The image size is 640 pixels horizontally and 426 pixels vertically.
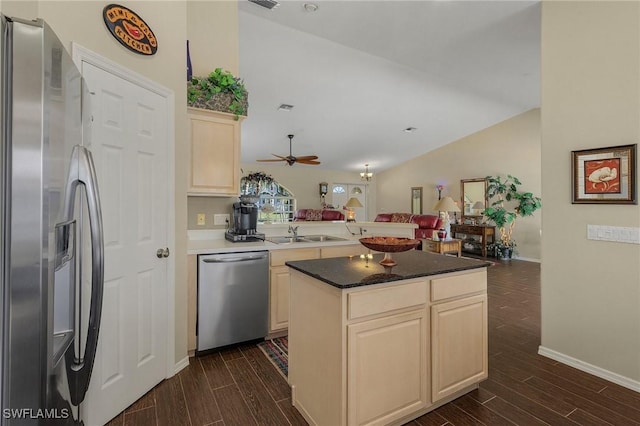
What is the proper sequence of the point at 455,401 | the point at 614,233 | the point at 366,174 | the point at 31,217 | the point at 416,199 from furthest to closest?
the point at 366,174 < the point at 416,199 < the point at 614,233 < the point at 455,401 < the point at 31,217

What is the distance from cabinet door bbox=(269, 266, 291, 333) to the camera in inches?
114

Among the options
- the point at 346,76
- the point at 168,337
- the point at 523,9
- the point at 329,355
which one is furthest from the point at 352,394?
the point at 346,76

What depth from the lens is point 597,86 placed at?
90.4 inches

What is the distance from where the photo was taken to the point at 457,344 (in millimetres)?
1937

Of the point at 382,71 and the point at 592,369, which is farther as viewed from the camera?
the point at 382,71

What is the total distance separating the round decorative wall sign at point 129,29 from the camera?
1817 mm

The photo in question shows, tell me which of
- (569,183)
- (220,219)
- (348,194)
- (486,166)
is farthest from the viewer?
(348,194)

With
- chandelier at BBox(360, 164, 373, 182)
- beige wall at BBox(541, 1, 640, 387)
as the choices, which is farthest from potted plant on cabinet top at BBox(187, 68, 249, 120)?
chandelier at BBox(360, 164, 373, 182)

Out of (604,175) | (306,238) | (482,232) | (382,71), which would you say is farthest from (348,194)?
(604,175)

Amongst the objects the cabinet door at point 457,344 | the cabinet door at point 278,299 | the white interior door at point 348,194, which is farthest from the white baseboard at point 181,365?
the white interior door at point 348,194

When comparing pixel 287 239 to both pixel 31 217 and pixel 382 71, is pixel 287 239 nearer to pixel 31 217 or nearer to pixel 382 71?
pixel 31 217

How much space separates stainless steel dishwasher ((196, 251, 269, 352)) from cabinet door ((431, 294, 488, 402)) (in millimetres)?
1556

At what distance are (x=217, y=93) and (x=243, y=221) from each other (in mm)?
1220

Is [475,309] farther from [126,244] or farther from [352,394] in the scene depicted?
[126,244]
